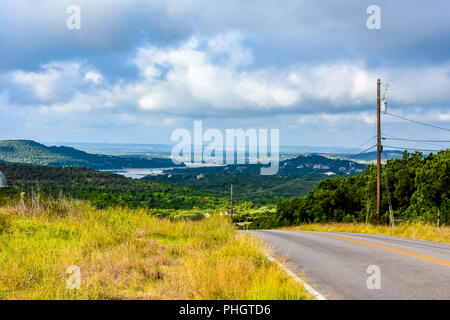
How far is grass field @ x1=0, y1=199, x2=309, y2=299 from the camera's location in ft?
18.6

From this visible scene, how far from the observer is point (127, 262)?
7.51 meters

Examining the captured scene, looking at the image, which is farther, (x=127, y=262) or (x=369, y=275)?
(x=127, y=262)

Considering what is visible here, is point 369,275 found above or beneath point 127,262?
beneath

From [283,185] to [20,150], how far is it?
13254cm

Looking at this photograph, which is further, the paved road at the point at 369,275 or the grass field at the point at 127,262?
the paved road at the point at 369,275

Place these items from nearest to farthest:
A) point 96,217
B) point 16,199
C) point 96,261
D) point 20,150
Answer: point 96,261 → point 96,217 → point 16,199 → point 20,150

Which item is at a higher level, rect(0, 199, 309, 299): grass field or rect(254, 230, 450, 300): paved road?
rect(0, 199, 309, 299): grass field

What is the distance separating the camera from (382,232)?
22.1 metres

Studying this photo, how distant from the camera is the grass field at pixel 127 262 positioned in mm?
5656

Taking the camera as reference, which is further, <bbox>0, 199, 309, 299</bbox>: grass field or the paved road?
the paved road

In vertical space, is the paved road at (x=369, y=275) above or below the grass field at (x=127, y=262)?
below
